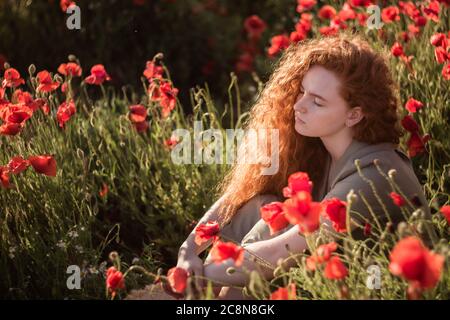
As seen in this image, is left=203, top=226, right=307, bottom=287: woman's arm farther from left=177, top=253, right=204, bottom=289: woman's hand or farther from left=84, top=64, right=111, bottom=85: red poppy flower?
left=84, top=64, right=111, bottom=85: red poppy flower

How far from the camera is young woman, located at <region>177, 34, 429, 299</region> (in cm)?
239

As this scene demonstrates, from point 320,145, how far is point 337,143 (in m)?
0.22

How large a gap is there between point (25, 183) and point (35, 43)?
2737 mm

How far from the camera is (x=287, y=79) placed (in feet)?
8.95

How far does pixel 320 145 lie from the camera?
2.83 metres

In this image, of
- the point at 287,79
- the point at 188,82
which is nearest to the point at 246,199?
the point at 287,79

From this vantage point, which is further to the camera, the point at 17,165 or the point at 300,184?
the point at 17,165

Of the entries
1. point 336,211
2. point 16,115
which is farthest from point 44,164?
point 336,211

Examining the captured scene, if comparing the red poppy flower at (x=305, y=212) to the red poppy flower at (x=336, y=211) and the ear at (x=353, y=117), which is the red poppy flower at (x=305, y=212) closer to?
the red poppy flower at (x=336, y=211)

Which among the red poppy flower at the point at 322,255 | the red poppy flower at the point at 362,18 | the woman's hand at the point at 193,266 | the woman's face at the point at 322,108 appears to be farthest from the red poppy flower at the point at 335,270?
the red poppy flower at the point at 362,18

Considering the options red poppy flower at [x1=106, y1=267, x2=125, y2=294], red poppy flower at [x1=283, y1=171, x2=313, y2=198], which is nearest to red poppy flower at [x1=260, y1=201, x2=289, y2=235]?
red poppy flower at [x1=283, y1=171, x2=313, y2=198]

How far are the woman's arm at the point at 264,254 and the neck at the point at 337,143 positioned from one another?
40cm

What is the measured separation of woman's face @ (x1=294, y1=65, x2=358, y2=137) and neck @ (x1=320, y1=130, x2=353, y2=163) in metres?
0.04

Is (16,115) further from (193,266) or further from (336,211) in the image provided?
(336,211)
